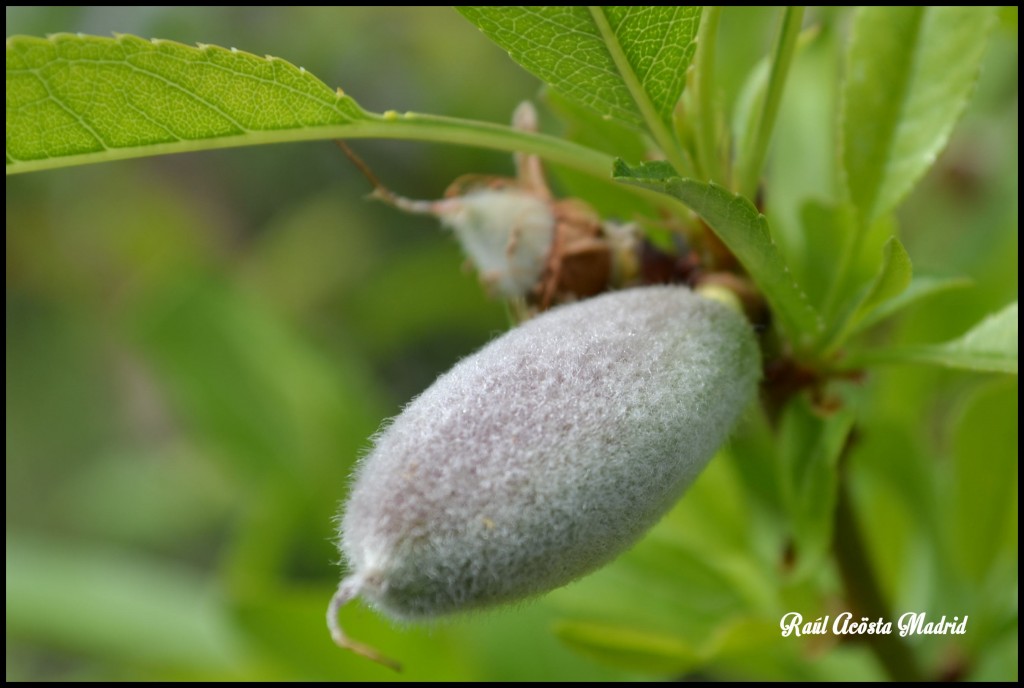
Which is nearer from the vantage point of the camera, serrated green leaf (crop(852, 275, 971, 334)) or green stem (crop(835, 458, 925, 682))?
serrated green leaf (crop(852, 275, 971, 334))

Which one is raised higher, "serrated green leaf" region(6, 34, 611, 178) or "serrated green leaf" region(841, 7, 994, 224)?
"serrated green leaf" region(841, 7, 994, 224)

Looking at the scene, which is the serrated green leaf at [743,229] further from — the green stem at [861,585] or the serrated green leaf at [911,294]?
the green stem at [861,585]

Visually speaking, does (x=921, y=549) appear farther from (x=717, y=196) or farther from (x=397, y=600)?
(x=397, y=600)

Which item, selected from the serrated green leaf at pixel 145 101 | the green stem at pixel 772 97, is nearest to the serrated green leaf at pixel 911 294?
the green stem at pixel 772 97

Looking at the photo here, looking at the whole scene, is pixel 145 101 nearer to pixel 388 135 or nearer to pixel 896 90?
pixel 388 135
